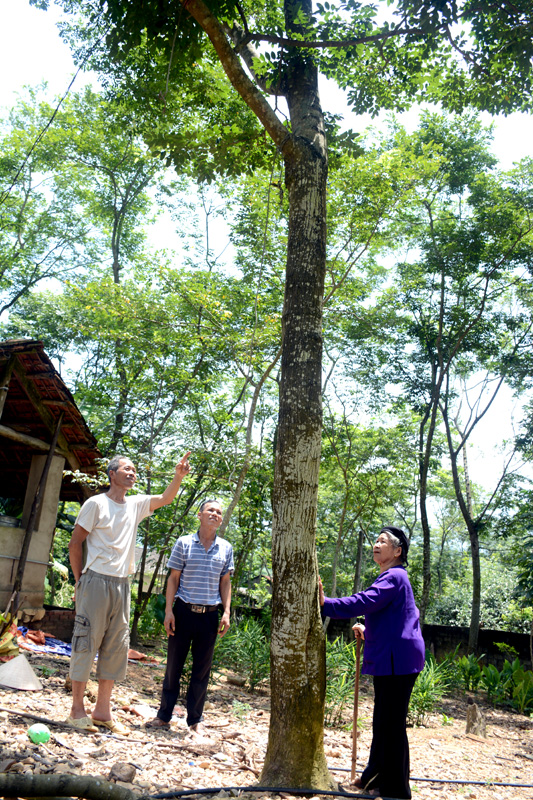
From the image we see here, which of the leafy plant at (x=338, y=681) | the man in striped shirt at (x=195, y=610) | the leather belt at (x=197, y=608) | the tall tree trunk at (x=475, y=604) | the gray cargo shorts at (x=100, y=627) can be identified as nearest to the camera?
the gray cargo shorts at (x=100, y=627)

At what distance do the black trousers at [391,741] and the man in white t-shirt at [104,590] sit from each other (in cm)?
169

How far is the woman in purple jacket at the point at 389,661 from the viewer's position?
357 cm

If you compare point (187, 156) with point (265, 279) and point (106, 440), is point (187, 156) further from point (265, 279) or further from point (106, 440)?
point (106, 440)

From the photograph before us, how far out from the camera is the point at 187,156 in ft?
18.4

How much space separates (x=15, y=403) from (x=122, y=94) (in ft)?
15.3

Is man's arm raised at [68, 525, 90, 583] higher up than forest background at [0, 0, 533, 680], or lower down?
lower down

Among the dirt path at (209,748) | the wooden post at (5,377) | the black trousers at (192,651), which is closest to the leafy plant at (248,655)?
the dirt path at (209,748)

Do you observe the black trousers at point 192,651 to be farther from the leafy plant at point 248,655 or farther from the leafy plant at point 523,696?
the leafy plant at point 523,696

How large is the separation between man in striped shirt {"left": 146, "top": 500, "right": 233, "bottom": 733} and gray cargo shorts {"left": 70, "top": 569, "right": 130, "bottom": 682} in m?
A: 0.61

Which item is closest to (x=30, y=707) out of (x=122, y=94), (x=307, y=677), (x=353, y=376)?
(x=307, y=677)

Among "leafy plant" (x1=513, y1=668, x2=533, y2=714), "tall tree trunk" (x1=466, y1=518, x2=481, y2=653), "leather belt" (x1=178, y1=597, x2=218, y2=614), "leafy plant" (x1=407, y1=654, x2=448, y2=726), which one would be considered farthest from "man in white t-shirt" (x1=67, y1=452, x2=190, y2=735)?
"tall tree trunk" (x1=466, y1=518, x2=481, y2=653)

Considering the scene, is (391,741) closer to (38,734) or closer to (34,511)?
(38,734)

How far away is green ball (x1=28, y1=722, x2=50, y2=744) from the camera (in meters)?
3.29

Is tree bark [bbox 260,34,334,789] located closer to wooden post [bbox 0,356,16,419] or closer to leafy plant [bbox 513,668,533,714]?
wooden post [bbox 0,356,16,419]
